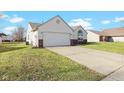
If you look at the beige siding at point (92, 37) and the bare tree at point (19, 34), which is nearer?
the bare tree at point (19, 34)

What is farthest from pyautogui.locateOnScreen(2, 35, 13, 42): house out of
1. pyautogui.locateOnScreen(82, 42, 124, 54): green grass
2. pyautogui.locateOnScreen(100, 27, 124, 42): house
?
pyautogui.locateOnScreen(100, 27, 124, 42): house

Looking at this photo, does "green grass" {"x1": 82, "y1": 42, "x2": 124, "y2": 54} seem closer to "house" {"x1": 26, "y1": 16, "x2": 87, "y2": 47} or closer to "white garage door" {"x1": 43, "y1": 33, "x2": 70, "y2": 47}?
"house" {"x1": 26, "y1": 16, "x2": 87, "y2": 47}

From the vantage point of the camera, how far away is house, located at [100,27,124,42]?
7992mm

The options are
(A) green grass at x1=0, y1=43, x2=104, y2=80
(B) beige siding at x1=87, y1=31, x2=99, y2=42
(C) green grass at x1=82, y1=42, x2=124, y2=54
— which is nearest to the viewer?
(A) green grass at x1=0, y1=43, x2=104, y2=80

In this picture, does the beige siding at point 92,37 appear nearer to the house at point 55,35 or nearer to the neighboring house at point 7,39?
the house at point 55,35

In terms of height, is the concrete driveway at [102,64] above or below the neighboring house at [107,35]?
below

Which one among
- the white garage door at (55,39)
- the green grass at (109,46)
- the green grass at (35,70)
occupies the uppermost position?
the white garage door at (55,39)

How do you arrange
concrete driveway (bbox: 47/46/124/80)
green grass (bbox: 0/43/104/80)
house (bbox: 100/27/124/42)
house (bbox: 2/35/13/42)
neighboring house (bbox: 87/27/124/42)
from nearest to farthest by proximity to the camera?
green grass (bbox: 0/43/104/80) < concrete driveway (bbox: 47/46/124/80) < house (bbox: 2/35/13/42) < house (bbox: 100/27/124/42) < neighboring house (bbox: 87/27/124/42)

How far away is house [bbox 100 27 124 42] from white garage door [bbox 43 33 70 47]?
1.73m

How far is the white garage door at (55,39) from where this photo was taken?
9.31 metres

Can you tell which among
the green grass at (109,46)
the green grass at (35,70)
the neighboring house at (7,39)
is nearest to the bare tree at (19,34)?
the neighboring house at (7,39)

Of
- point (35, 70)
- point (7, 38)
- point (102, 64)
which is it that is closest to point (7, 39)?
point (7, 38)
